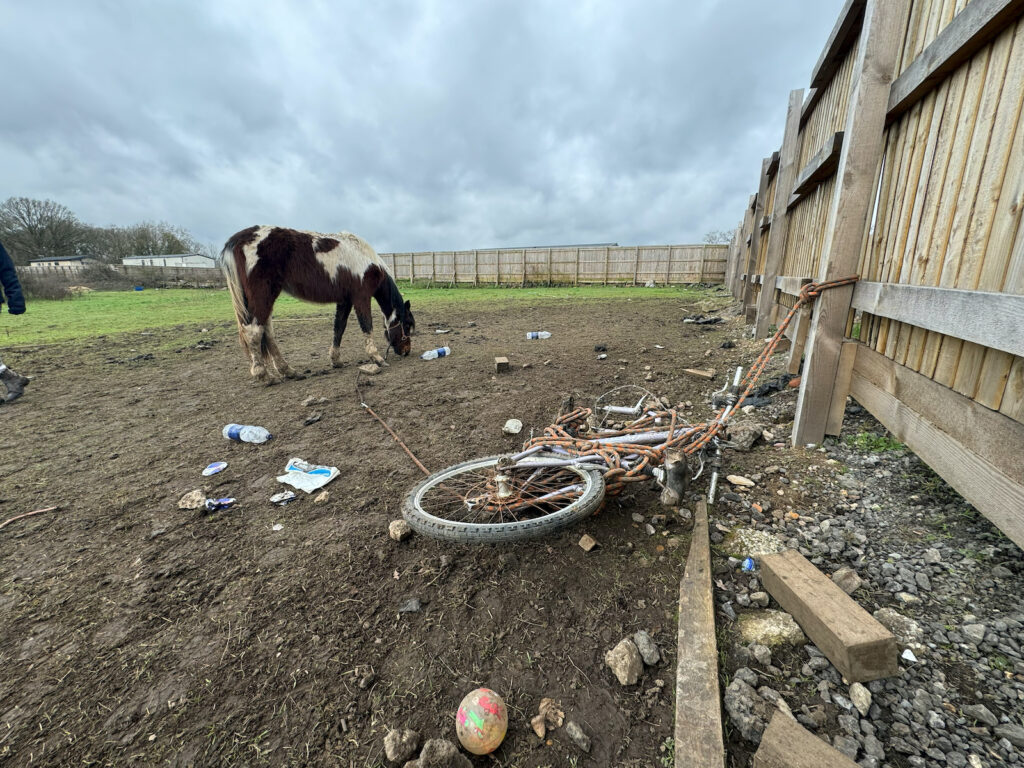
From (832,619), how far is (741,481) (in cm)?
113

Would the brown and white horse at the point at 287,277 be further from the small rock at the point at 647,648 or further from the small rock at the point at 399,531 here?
the small rock at the point at 647,648

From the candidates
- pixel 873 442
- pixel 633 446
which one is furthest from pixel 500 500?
pixel 873 442

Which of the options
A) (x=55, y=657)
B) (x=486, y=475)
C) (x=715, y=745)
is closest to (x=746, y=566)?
(x=715, y=745)

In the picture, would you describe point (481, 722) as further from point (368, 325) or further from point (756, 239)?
point (756, 239)

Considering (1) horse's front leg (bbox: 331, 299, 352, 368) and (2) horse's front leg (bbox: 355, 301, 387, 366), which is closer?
(2) horse's front leg (bbox: 355, 301, 387, 366)

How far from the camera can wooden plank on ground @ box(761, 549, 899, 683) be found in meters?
1.24

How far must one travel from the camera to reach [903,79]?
80.2 inches

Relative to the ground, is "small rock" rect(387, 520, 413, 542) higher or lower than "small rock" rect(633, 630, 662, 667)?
lower

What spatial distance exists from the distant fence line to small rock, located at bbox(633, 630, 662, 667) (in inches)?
862

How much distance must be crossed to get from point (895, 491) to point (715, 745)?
5.93 feet

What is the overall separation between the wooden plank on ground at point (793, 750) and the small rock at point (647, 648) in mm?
373

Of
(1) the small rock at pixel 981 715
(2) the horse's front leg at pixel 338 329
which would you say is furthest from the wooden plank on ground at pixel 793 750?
(2) the horse's front leg at pixel 338 329

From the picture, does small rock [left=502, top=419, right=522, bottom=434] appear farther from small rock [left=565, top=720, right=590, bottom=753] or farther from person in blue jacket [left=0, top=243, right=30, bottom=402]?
person in blue jacket [left=0, top=243, right=30, bottom=402]

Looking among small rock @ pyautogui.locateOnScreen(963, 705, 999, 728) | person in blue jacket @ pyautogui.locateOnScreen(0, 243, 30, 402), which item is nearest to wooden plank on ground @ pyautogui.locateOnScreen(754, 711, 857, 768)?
small rock @ pyautogui.locateOnScreen(963, 705, 999, 728)
